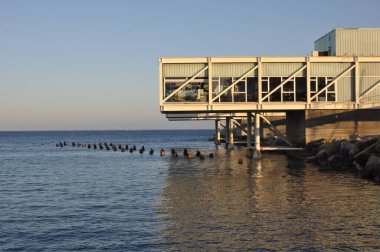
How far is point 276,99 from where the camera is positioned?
2035 inches

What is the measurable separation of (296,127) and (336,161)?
1155 centimetres

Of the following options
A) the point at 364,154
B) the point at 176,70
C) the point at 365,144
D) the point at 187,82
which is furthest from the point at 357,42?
the point at 176,70

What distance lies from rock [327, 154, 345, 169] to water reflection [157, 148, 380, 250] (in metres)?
4.26

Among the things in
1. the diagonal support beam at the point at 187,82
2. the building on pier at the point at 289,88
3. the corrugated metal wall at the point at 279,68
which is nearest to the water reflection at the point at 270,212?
the diagonal support beam at the point at 187,82

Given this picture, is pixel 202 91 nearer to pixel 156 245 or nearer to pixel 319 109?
pixel 319 109

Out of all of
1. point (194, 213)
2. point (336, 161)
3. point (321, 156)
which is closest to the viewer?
point (194, 213)

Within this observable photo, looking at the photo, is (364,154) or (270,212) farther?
(364,154)

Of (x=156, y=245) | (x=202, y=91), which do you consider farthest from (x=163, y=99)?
(x=156, y=245)

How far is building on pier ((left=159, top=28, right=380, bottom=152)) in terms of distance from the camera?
5062cm

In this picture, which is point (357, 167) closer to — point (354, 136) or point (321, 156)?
point (321, 156)

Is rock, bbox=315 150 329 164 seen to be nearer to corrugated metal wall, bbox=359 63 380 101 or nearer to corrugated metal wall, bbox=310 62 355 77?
corrugated metal wall, bbox=359 63 380 101

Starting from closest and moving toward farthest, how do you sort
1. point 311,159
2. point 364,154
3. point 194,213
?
point 194,213
point 364,154
point 311,159

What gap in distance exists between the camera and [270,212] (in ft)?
79.3

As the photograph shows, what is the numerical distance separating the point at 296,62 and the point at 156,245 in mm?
36845
